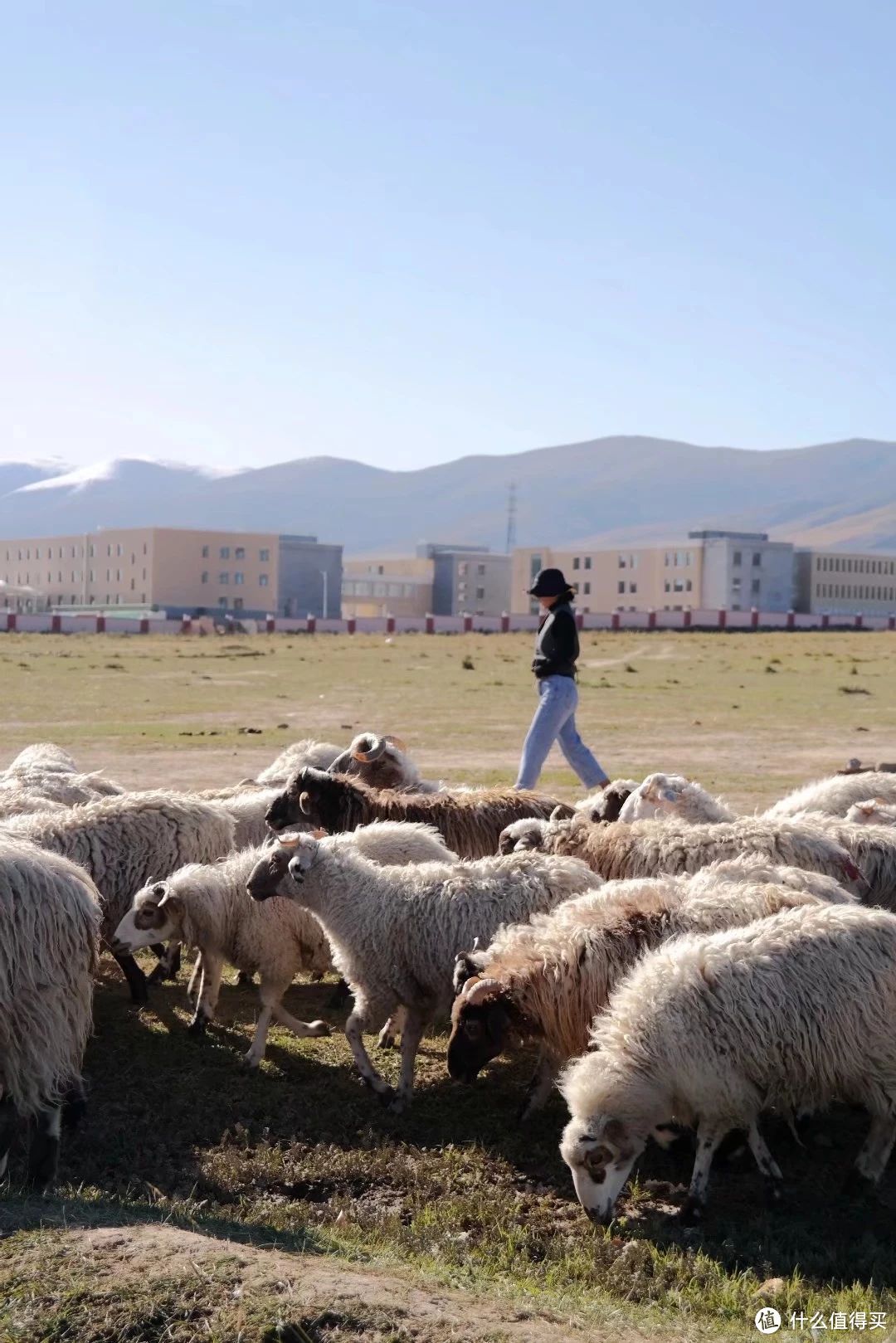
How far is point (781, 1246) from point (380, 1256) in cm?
159

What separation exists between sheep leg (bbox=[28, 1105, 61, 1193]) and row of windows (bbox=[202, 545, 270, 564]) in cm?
11020

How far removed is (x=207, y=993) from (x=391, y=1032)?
1.12 m

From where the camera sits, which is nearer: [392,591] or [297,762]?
[297,762]

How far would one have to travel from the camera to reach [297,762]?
12078 millimetres

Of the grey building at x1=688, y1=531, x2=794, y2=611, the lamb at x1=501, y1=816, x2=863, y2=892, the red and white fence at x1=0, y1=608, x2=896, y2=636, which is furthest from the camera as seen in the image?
the grey building at x1=688, y1=531, x2=794, y2=611

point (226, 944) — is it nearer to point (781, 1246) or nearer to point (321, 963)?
point (321, 963)

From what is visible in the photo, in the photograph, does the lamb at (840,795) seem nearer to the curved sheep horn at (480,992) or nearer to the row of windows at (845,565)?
the curved sheep horn at (480,992)

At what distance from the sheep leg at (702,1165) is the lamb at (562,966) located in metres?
0.74

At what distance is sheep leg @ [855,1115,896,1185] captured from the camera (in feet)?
19.4

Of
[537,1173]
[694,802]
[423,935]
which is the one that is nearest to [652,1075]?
[537,1173]

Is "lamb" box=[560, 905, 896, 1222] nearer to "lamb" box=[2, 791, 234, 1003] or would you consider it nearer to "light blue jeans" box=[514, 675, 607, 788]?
"lamb" box=[2, 791, 234, 1003]

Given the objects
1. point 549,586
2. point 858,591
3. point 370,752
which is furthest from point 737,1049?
point 858,591

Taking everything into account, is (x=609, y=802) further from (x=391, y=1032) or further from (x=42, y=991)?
(x=42, y=991)

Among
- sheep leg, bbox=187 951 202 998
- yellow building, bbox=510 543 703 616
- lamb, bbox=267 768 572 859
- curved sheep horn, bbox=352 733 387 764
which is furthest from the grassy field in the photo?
yellow building, bbox=510 543 703 616
